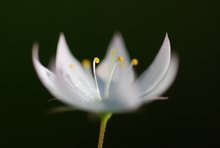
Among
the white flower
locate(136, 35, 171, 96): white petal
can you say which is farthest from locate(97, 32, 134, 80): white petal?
locate(136, 35, 171, 96): white petal

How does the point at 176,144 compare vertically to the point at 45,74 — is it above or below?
below

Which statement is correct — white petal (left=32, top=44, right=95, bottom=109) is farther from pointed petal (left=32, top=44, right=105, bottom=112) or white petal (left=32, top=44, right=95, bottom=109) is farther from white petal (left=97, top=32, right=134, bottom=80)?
white petal (left=97, top=32, right=134, bottom=80)

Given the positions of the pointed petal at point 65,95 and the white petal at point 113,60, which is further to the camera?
the white petal at point 113,60

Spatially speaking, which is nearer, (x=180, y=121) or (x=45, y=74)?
(x=45, y=74)

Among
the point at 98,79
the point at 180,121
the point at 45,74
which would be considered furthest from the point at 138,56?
the point at 45,74

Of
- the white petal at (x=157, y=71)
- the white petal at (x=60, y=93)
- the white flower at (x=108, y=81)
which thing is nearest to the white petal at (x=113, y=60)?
the white flower at (x=108, y=81)

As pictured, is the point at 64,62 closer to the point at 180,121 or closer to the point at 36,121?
the point at 36,121

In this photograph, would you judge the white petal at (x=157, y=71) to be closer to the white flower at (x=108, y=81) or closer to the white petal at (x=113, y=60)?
the white flower at (x=108, y=81)
